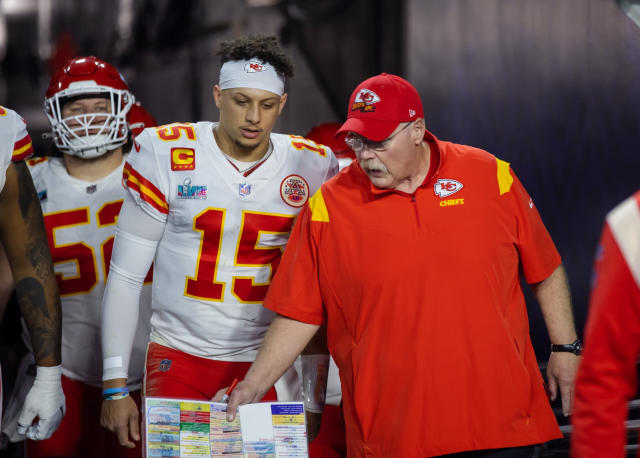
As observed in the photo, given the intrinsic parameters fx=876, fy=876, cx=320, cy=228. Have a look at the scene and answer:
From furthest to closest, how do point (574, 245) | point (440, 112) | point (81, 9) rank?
1. point (81, 9)
2. point (440, 112)
3. point (574, 245)

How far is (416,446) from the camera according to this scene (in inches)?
104

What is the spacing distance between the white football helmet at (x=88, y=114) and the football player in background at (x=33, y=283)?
2.78 ft

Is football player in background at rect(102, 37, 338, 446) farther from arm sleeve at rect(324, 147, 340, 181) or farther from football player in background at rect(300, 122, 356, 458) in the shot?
football player in background at rect(300, 122, 356, 458)

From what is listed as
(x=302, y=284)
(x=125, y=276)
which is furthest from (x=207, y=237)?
(x=302, y=284)

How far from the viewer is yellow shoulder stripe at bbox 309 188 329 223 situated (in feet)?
9.28

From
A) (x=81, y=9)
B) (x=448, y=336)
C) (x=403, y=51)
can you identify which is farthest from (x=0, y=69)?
(x=448, y=336)

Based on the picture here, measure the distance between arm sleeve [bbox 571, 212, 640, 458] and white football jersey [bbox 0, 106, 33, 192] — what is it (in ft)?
6.68

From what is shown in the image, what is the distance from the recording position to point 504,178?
2863mm

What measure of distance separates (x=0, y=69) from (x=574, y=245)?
22.4m

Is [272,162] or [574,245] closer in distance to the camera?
[272,162]

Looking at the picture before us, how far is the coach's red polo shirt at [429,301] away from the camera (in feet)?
8.73

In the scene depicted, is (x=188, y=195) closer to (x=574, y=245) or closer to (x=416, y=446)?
(x=416, y=446)

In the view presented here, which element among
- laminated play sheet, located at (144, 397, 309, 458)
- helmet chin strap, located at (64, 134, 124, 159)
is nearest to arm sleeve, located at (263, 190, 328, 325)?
laminated play sheet, located at (144, 397, 309, 458)

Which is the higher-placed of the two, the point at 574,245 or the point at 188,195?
the point at 188,195
